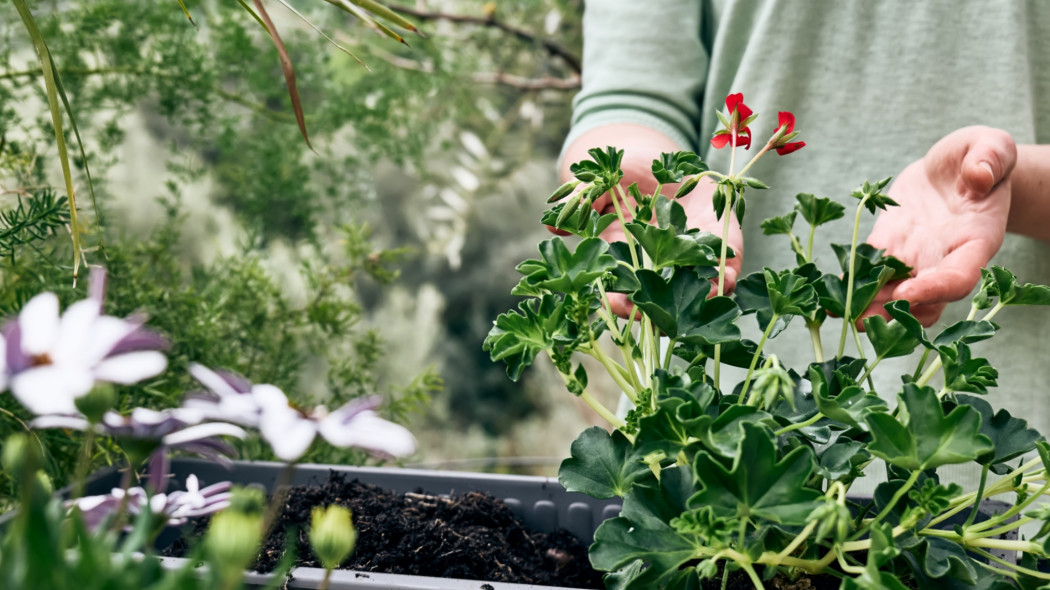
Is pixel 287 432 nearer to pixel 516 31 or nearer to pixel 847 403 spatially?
pixel 847 403

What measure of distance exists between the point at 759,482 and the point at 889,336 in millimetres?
166

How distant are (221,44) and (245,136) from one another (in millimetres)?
185

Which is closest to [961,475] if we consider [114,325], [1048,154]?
[1048,154]

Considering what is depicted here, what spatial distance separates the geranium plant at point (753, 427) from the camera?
0.89ft

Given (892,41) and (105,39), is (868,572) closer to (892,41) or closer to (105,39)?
(892,41)

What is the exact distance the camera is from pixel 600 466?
1.17 feet

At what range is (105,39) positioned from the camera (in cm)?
72

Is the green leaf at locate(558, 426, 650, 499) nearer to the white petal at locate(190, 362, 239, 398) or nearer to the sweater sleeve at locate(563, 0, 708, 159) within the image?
the white petal at locate(190, 362, 239, 398)

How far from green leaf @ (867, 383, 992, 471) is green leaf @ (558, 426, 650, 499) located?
0.10 m

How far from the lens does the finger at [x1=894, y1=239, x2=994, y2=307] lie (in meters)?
0.44

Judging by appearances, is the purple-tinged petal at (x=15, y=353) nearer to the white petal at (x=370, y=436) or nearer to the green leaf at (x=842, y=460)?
the white petal at (x=370, y=436)

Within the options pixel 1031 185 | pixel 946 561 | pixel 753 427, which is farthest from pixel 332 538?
pixel 1031 185

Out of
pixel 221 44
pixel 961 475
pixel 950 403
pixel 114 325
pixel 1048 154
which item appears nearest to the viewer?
pixel 114 325

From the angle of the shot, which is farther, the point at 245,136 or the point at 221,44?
the point at 245,136
